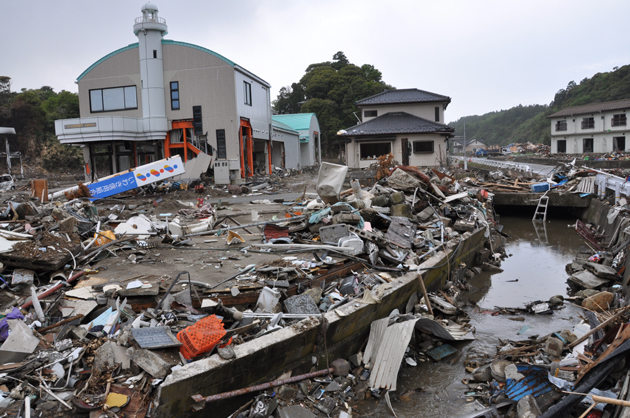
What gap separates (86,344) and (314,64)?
2058 inches

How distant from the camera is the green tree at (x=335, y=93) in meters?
42.2

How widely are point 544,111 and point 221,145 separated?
84.4 m

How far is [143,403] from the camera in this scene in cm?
397

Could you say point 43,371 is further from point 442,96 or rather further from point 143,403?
point 442,96

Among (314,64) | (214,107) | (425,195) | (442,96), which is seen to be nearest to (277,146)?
(214,107)

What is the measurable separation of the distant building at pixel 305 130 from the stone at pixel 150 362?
3150 cm

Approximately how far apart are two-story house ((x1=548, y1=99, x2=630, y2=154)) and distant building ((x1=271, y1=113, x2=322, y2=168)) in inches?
1189

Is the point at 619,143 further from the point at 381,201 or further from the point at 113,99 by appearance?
the point at 113,99

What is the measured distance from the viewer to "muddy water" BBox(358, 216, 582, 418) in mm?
5285

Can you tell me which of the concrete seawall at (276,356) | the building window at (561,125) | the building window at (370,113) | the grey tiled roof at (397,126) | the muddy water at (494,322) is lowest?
the muddy water at (494,322)

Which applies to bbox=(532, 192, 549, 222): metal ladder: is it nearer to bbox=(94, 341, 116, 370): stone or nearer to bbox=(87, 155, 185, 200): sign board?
bbox=(87, 155, 185, 200): sign board

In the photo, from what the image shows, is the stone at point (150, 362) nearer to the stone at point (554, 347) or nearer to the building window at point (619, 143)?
the stone at point (554, 347)

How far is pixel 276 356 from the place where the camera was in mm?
4953

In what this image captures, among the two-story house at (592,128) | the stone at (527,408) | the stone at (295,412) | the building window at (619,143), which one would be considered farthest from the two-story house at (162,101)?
the building window at (619,143)
